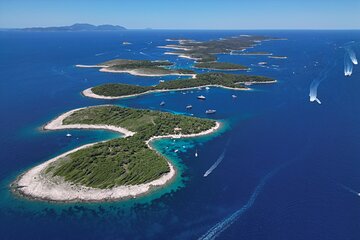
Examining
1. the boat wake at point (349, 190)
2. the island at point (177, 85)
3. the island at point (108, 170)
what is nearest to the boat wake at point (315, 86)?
the island at point (177, 85)

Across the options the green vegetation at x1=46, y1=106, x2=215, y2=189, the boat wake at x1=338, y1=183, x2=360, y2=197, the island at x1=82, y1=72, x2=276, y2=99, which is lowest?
the boat wake at x1=338, y1=183, x2=360, y2=197

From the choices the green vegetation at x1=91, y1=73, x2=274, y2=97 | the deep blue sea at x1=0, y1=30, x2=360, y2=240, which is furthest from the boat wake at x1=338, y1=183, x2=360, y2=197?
the green vegetation at x1=91, y1=73, x2=274, y2=97

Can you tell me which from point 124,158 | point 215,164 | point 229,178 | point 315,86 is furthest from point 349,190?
point 315,86

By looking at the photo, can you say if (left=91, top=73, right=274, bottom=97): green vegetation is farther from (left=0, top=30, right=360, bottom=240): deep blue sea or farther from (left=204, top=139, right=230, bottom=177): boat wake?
(left=204, top=139, right=230, bottom=177): boat wake

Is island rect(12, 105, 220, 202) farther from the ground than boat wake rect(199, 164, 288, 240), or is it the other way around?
island rect(12, 105, 220, 202)

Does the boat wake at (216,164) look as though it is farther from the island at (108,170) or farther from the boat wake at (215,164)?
the island at (108,170)

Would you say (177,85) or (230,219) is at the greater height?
(177,85)

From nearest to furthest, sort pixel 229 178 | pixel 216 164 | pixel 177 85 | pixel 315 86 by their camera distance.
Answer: pixel 229 178
pixel 216 164
pixel 177 85
pixel 315 86

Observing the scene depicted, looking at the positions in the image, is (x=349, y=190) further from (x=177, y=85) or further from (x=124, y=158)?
(x=177, y=85)
